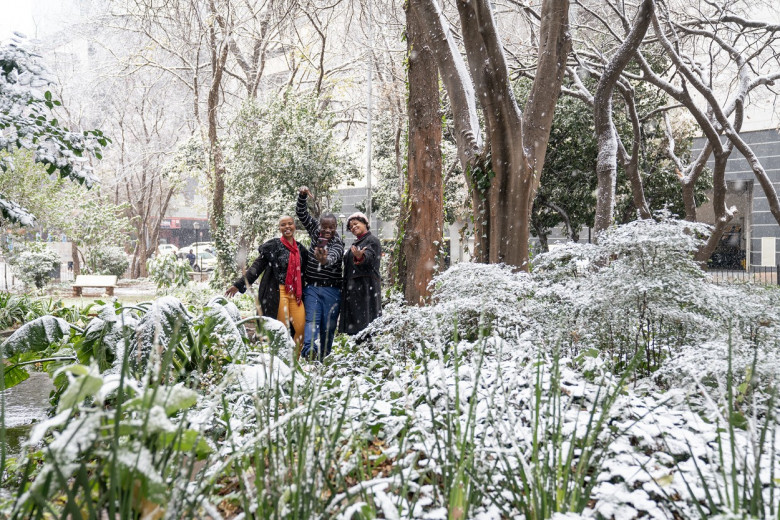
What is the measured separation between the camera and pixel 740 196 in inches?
942

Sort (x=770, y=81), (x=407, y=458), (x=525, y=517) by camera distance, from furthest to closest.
→ (x=770, y=81) → (x=407, y=458) → (x=525, y=517)

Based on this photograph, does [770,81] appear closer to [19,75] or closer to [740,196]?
[19,75]

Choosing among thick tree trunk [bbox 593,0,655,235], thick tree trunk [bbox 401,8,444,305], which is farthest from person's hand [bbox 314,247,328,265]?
thick tree trunk [bbox 593,0,655,235]

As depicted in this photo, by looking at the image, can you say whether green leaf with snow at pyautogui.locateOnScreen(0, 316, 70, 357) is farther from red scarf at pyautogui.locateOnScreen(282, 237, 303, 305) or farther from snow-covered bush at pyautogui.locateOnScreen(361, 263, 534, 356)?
red scarf at pyautogui.locateOnScreen(282, 237, 303, 305)

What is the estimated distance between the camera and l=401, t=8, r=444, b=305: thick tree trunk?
7.76 m

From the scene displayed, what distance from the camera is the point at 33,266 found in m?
17.3

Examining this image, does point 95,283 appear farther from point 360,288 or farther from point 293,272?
point 360,288

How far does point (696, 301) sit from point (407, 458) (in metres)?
2.29

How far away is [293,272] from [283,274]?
0.16 m

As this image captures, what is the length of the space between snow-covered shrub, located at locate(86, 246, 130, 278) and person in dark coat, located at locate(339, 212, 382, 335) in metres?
18.9

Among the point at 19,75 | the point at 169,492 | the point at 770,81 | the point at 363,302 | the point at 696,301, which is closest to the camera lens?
the point at 169,492

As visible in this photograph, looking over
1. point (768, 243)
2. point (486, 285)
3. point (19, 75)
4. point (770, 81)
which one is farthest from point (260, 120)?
point (768, 243)

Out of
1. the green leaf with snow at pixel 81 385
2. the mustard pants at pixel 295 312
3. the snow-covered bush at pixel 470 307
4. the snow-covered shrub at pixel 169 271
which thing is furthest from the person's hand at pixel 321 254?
the snow-covered shrub at pixel 169 271

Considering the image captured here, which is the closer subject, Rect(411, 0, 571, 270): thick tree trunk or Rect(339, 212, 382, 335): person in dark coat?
Rect(411, 0, 571, 270): thick tree trunk
